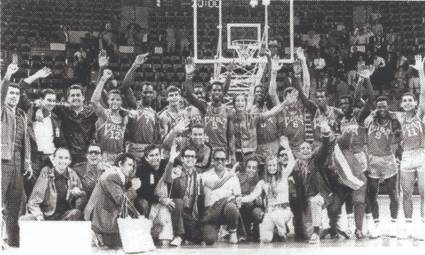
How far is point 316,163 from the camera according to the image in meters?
6.19

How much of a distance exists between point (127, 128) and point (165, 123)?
1.24ft

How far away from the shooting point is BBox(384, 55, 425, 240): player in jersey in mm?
6168

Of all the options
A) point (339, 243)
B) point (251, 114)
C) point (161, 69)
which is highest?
point (161, 69)

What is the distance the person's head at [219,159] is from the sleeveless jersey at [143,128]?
676 mm

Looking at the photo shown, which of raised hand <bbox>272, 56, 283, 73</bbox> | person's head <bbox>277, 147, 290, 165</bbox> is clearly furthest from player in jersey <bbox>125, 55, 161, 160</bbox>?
raised hand <bbox>272, 56, 283, 73</bbox>

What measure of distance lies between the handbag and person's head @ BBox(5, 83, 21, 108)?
4.43ft

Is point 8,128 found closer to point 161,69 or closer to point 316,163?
point 161,69

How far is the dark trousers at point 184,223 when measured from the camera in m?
5.88

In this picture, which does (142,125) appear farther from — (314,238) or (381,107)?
(381,107)

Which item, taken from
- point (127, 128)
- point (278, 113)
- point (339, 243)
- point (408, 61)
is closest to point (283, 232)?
point (339, 243)

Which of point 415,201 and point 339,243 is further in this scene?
point 415,201

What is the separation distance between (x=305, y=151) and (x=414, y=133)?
1.06 metres

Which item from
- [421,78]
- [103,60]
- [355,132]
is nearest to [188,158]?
[103,60]

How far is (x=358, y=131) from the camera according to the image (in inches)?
250
